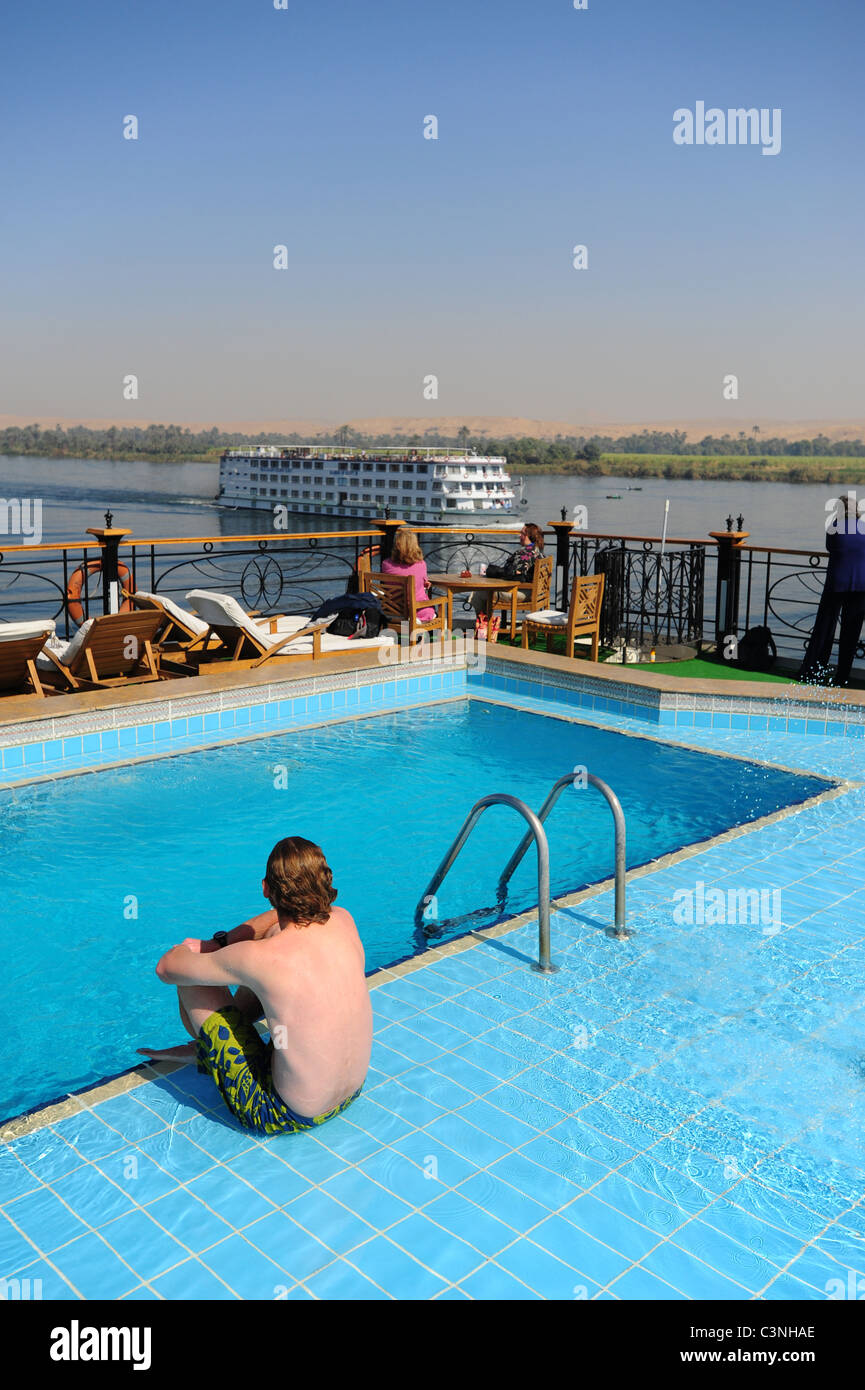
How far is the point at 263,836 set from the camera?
604 cm


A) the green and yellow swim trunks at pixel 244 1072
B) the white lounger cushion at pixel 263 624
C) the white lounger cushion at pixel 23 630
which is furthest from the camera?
the white lounger cushion at pixel 263 624

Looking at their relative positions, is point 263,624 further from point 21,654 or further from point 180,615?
point 21,654

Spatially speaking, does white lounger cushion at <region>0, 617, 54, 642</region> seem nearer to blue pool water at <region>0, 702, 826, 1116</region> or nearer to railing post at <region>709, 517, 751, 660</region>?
blue pool water at <region>0, 702, 826, 1116</region>

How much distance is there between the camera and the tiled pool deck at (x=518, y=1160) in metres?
2.42

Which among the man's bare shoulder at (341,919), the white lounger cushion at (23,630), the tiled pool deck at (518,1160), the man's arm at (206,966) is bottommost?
the tiled pool deck at (518,1160)

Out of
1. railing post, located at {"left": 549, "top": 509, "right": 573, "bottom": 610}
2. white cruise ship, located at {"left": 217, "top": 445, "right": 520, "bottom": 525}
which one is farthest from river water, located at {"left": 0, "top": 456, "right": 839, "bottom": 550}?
railing post, located at {"left": 549, "top": 509, "right": 573, "bottom": 610}

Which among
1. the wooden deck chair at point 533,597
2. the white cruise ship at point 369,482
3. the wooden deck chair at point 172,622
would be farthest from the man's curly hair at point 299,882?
the white cruise ship at point 369,482

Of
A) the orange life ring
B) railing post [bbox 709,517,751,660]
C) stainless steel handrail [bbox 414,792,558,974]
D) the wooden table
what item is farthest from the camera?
the wooden table

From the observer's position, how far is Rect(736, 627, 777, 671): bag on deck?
9.79m

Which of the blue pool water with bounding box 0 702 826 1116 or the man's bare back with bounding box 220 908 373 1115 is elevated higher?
the man's bare back with bounding box 220 908 373 1115

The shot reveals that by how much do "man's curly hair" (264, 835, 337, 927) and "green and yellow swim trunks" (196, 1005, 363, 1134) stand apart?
1.23 ft

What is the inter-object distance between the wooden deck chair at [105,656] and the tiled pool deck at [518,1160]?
183 inches

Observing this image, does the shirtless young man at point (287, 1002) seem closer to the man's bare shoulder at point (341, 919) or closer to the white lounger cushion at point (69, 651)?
the man's bare shoulder at point (341, 919)

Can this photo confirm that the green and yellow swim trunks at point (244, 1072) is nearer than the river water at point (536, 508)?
Yes
